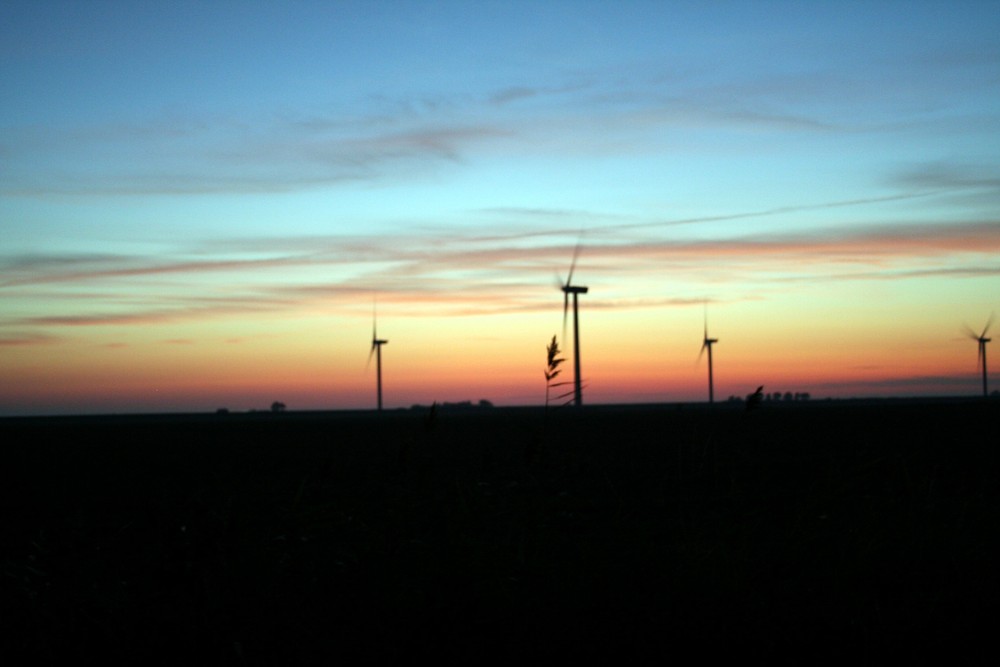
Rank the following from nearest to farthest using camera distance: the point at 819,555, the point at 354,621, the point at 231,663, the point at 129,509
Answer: the point at 231,663 < the point at 354,621 < the point at 819,555 < the point at 129,509

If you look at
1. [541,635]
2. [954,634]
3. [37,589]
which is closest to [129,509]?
[37,589]

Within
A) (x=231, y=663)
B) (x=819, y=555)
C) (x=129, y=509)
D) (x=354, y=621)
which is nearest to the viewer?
(x=231, y=663)

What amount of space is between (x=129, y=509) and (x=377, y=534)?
19528 millimetres

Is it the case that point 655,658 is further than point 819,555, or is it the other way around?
point 819,555

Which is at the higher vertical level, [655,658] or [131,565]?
[131,565]

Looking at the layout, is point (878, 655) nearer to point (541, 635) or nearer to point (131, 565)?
point (541, 635)

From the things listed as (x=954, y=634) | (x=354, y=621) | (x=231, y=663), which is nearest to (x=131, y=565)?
(x=231, y=663)

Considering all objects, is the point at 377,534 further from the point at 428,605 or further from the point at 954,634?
the point at 954,634

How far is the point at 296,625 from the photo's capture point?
9219 millimetres

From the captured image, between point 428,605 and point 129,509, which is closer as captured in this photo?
point 428,605

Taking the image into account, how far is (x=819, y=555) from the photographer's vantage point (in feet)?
34.0

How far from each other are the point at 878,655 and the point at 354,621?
15.0ft

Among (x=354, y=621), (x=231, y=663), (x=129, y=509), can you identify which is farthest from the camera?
(x=129, y=509)

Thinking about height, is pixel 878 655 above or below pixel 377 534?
below
